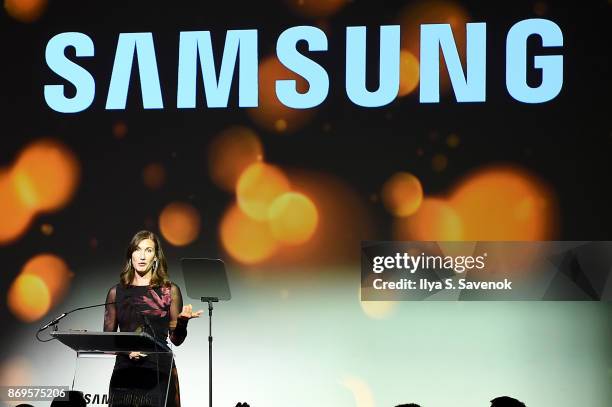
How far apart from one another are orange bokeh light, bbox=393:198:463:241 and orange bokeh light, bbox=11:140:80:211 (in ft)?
8.01

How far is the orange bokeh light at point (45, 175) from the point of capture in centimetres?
696

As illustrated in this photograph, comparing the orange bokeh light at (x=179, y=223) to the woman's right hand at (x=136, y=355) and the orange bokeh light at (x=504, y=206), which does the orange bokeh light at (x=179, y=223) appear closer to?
the orange bokeh light at (x=504, y=206)

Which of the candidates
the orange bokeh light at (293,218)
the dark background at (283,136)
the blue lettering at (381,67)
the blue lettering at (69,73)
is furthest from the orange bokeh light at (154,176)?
the blue lettering at (381,67)

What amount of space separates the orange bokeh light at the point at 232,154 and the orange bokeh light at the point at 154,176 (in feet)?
1.18

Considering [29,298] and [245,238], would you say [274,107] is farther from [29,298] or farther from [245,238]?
[29,298]

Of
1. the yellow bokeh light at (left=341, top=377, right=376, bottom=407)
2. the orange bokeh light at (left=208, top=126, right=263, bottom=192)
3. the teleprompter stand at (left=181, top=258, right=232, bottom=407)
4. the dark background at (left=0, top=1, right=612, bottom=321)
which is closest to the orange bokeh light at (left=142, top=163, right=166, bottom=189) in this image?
the dark background at (left=0, top=1, right=612, bottom=321)

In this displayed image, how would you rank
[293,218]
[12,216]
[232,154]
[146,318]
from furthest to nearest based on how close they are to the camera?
[12,216] → [232,154] → [293,218] → [146,318]

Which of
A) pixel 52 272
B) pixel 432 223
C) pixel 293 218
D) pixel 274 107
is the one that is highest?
pixel 274 107

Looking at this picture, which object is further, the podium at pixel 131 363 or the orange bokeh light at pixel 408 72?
the orange bokeh light at pixel 408 72

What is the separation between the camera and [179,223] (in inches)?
268

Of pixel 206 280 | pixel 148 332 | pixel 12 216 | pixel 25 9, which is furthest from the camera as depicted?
pixel 25 9

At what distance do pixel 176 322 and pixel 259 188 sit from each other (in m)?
1.85

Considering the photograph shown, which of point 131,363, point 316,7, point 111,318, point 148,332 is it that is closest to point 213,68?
point 316,7

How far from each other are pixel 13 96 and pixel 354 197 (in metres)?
2.69
